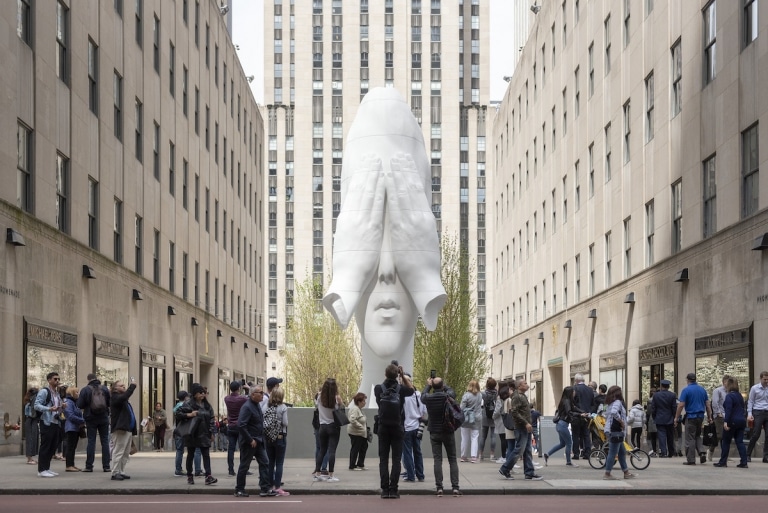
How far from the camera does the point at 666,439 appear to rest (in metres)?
24.4

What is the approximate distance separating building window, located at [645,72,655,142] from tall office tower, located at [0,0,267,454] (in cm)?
1677

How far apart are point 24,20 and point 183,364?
20.3 metres

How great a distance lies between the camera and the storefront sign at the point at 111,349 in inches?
1159

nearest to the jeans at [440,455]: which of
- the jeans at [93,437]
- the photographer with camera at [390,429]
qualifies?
the photographer with camera at [390,429]

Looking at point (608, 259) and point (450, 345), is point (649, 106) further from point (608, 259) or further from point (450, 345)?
point (450, 345)

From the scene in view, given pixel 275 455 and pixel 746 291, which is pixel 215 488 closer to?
pixel 275 455

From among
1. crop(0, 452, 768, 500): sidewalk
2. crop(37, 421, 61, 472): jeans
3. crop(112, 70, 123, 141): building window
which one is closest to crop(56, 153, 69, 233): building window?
crop(112, 70, 123, 141): building window

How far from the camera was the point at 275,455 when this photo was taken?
50.4 feet

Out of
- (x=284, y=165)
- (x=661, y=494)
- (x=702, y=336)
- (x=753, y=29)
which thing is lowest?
(x=661, y=494)

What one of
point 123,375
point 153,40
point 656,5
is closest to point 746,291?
point 656,5

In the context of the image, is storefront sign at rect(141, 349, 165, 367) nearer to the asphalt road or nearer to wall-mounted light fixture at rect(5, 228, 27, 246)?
wall-mounted light fixture at rect(5, 228, 27, 246)

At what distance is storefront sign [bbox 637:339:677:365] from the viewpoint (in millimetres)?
30031

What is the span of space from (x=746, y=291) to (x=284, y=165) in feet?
278

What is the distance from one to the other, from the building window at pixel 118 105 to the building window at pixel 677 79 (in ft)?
55.8
